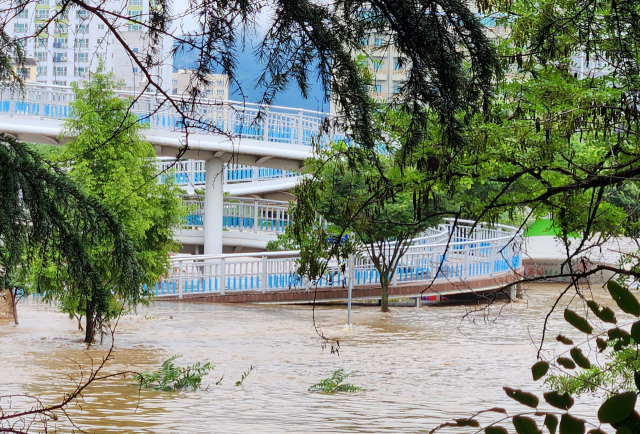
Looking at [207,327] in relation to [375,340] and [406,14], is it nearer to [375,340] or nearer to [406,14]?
[375,340]

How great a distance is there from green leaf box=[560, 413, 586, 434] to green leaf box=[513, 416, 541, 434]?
3.5 inches

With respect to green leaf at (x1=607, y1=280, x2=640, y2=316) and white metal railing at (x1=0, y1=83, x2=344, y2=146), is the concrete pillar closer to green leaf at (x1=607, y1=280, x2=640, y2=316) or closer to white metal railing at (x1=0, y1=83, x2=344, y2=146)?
white metal railing at (x1=0, y1=83, x2=344, y2=146)

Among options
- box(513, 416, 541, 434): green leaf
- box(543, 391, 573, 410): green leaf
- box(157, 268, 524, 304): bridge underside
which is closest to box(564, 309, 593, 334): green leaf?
box(543, 391, 573, 410): green leaf

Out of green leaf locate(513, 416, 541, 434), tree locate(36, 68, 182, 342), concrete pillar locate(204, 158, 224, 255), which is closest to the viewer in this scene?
green leaf locate(513, 416, 541, 434)

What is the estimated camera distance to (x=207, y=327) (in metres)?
18.6

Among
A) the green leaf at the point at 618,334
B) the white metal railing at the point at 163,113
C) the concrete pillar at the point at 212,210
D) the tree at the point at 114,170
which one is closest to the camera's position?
the green leaf at the point at 618,334

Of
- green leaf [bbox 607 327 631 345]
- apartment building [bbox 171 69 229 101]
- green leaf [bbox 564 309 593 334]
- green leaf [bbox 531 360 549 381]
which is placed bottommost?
green leaf [bbox 531 360 549 381]

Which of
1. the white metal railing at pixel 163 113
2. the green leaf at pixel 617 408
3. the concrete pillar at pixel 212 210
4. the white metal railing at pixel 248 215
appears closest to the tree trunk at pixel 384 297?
the white metal railing at pixel 163 113

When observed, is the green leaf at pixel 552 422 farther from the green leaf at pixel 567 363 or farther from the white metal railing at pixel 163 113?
the white metal railing at pixel 163 113

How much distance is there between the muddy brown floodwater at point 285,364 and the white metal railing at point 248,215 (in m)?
5.30

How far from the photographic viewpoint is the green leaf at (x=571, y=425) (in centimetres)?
184

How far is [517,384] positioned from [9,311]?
11.1 m

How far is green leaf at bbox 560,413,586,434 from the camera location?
6.03 feet

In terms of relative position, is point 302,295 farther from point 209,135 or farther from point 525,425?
point 525,425
